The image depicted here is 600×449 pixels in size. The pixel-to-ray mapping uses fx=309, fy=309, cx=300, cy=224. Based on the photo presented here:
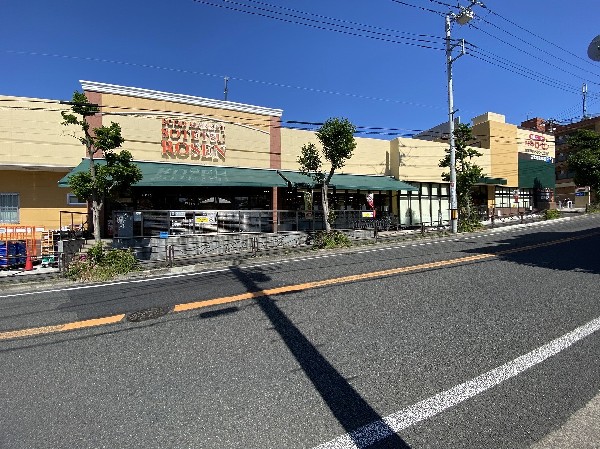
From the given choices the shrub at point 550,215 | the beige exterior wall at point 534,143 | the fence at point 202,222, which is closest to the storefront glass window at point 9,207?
the fence at point 202,222

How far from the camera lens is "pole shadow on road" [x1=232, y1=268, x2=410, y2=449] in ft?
9.45

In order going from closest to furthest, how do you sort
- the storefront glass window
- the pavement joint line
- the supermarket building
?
the pavement joint line
the supermarket building
the storefront glass window

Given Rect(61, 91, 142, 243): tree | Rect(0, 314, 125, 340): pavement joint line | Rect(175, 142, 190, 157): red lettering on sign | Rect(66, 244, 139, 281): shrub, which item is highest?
Rect(175, 142, 190, 157): red lettering on sign

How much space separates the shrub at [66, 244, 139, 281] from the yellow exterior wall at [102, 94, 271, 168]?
761 centimetres

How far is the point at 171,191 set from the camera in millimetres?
17406

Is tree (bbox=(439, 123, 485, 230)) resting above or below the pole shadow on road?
above

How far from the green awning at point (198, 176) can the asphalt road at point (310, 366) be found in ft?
24.1

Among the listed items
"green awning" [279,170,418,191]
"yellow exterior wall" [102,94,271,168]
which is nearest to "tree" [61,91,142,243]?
"yellow exterior wall" [102,94,271,168]

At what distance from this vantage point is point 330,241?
49.5 ft

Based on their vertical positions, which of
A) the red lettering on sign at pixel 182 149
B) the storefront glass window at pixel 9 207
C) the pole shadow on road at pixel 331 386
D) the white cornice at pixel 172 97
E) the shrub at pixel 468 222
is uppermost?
the white cornice at pixel 172 97

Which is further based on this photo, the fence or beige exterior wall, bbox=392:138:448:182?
beige exterior wall, bbox=392:138:448:182

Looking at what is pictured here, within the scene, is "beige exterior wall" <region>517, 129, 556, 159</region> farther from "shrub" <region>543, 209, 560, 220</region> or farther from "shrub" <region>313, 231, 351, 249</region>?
"shrub" <region>313, 231, 351, 249</region>

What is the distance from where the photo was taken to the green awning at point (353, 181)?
18.3 metres

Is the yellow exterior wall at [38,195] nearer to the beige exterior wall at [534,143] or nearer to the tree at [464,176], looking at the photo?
the tree at [464,176]
